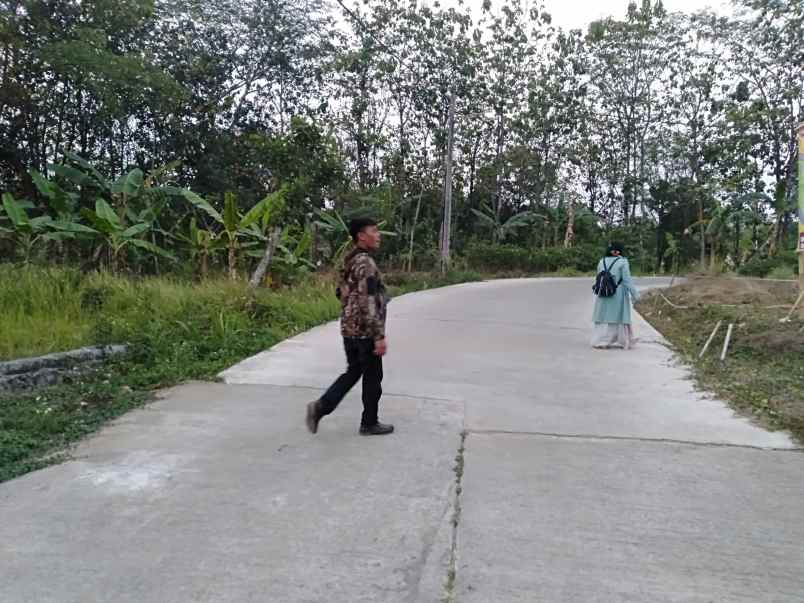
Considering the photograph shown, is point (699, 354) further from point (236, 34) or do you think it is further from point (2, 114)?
point (236, 34)

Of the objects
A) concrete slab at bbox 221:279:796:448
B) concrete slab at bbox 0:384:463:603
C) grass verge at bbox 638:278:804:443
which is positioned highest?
grass verge at bbox 638:278:804:443

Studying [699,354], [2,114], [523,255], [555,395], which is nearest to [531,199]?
[523,255]

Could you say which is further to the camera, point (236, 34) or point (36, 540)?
point (236, 34)

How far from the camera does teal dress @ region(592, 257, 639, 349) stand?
9062mm

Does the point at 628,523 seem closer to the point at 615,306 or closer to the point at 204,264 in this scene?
the point at 615,306

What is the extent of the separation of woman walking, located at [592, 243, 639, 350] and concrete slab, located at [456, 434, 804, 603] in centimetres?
439

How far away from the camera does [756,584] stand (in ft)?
9.61

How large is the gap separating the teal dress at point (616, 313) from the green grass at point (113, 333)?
13.5 feet

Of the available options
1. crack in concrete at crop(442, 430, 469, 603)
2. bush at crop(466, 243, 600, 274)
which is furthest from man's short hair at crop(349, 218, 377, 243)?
bush at crop(466, 243, 600, 274)

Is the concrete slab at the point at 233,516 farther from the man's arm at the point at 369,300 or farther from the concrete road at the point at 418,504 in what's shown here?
the man's arm at the point at 369,300

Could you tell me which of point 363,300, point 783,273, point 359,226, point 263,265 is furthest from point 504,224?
point 363,300

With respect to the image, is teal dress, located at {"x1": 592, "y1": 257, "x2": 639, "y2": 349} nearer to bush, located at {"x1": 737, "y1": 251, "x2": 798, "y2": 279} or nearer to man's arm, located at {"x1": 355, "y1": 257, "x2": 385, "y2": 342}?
man's arm, located at {"x1": 355, "y1": 257, "x2": 385, "y2": 342}

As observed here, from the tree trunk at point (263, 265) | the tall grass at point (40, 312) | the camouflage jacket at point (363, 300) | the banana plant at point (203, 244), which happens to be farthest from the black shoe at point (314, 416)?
the banana plant at point (203, 244)

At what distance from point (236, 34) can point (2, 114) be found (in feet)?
29.6
